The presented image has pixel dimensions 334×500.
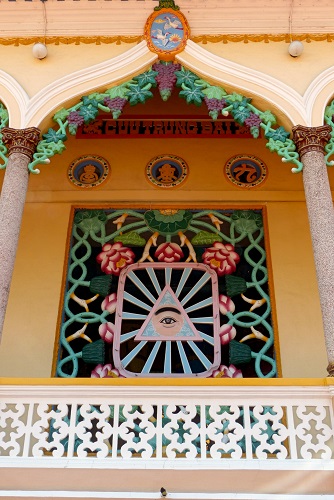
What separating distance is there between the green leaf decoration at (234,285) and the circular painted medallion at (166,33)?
99.7 inches

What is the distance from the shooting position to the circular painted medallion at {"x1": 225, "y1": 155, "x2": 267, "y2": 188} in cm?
956

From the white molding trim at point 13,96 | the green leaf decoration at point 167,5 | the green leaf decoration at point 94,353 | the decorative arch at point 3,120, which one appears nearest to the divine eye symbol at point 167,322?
the green leaf decoration at point 94,353

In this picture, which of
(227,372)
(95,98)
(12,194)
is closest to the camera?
(12,194)

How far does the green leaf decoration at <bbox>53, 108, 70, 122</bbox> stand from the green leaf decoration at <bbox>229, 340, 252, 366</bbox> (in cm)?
297

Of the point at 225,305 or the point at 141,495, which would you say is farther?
the point at 225,305

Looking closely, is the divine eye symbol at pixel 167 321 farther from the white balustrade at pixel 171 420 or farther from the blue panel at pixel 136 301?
the white balustrade at pixel 171 420

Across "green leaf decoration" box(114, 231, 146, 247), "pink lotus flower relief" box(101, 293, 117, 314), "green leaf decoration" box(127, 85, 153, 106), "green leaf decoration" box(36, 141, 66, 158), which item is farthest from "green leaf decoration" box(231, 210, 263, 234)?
"green leaf decoration" box(36, 141, 66, 158)

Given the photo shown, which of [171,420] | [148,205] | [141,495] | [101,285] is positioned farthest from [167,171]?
[141,495]

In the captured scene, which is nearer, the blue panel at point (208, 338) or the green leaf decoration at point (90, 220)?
the blue panel at point (208, 338)

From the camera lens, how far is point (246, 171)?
9656 millimetres

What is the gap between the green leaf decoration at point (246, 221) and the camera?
364 inches

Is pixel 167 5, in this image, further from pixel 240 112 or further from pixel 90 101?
pixel 240 112

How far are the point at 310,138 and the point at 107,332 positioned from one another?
3.01 metres

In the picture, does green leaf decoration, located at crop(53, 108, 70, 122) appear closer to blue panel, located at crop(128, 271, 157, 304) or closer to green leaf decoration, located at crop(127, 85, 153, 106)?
green leaf decoration, located at crop(127, 85, 153, 106)
